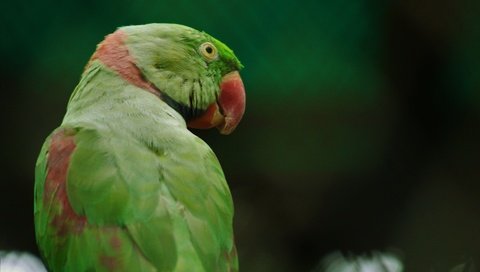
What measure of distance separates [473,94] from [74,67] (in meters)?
1.15

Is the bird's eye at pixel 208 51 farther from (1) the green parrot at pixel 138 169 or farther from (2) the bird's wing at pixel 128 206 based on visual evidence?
(2) the bird's wing at pixel 128 206

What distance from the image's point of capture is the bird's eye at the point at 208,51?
7.41ft

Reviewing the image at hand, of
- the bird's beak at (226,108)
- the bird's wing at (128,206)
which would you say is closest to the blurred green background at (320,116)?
→ the bird's beak at (226,108)

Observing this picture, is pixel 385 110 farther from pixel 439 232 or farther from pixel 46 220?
pixel 46 220

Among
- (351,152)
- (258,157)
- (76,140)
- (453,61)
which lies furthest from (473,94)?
(76,140)

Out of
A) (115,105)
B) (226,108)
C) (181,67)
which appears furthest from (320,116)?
(115,105)

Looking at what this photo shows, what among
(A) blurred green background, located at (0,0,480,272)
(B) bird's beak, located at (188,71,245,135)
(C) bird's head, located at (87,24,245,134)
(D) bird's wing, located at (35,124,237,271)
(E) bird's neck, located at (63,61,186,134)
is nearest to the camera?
(D) bird's wing, located at (35,124,237,271)

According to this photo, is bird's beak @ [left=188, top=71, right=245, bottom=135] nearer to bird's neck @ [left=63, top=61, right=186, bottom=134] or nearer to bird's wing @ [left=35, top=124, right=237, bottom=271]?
bird's neck @ [left=63, top=61, right=186, bottom=134]

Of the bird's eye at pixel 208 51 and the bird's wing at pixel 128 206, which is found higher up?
the bird's eye at pixel 208 51

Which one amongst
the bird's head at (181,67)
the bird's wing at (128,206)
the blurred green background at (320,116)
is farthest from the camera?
→ the blurred green background at (320,116)

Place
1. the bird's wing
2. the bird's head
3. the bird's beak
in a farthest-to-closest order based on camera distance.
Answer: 1. the bird's beak
2. the bird's head
3. the bird's wing

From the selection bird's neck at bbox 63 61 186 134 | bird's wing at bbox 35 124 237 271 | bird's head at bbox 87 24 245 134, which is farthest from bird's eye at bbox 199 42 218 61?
bird's wing at bbox 35 124 237 271

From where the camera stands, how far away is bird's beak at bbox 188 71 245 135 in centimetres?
230

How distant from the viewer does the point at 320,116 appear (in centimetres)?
285
